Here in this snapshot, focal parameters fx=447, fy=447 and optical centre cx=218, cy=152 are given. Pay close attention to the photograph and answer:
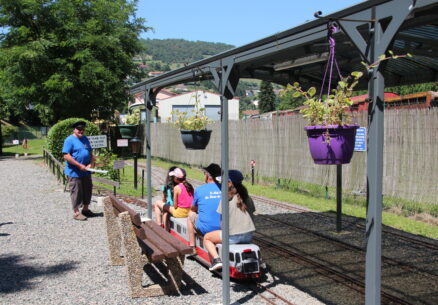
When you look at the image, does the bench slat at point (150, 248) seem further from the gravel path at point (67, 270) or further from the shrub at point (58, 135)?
the shrub at point (58, 135)

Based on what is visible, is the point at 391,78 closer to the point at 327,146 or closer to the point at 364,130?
the point at 364,130

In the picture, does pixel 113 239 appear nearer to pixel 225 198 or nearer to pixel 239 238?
pixel 239 238

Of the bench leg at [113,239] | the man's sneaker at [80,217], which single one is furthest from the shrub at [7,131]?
the bench leg at [113,239]

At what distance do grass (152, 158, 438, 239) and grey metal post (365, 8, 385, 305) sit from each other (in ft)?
18.4

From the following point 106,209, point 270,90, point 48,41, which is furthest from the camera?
point 270,90

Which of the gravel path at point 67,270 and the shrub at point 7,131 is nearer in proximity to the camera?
the gravel path at point 67,270

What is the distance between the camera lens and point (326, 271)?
6289 millimetres

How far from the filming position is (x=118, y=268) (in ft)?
21.4

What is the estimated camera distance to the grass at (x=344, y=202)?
9.02 meters

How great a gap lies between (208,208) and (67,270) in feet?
7.38

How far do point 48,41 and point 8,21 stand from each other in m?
3.62

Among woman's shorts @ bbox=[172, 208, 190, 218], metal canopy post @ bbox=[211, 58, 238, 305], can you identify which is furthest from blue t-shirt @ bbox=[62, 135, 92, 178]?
metal canopy post @ bbox=[211, 58, 238, 305]

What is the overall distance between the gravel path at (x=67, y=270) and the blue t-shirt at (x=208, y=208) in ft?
2.29

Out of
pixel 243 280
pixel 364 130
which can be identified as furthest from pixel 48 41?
pixel 243 280
